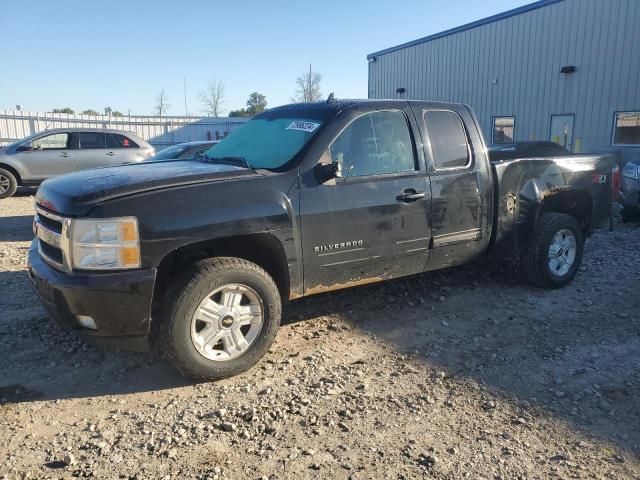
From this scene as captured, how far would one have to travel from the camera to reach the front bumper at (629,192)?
8.76 m

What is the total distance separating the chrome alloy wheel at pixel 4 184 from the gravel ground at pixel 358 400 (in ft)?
28.0

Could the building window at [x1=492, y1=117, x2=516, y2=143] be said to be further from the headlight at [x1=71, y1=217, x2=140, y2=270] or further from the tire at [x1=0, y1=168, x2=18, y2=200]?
the headlight at [x1=71, y1=217, x2=140, y2=270]

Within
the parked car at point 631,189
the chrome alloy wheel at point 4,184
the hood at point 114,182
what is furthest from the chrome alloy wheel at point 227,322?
the chrome alloy wheel at point 4,184

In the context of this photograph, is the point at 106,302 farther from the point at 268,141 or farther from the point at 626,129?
the point at 626,129

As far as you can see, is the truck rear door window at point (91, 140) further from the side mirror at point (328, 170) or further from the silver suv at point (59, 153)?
the side mirror at point (328, 170)

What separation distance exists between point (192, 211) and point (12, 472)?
1693 millimetres

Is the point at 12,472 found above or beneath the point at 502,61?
beneath

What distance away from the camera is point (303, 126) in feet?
13.6

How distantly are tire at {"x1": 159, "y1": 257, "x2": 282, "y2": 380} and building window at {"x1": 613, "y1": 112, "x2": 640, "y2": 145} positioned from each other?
14505 millimetres

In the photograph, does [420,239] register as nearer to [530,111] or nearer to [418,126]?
[418,126]

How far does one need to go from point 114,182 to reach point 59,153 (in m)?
10.4

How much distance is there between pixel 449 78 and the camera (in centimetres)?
2055

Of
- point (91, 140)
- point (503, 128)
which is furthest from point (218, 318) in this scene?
point (503, 128)

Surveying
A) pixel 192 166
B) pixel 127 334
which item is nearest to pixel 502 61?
pixel 192 166
